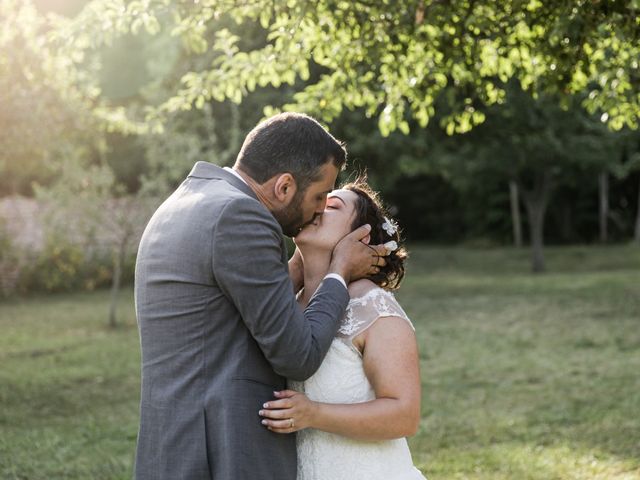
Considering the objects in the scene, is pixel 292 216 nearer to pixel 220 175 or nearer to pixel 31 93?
pixel 220 175

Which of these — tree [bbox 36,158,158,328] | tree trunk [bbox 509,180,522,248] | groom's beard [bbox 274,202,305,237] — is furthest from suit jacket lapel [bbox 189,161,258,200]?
tree trunk [bbox 509,180,522,248]

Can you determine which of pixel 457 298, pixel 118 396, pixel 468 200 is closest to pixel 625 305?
pixel 457 298

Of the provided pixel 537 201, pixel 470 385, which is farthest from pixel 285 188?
pixel 537 201

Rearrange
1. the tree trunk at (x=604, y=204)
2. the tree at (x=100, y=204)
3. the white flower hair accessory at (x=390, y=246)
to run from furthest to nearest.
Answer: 1. the tree trunk at (x=604, y=204)
2. the tree at (x=100, y=204)
3. the white flower hair accessory at (x=390, y=246)

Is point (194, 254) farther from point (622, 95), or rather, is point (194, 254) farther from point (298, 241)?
point (622, 95)

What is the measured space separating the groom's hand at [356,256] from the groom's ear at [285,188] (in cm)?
31

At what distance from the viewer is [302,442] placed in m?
3.24

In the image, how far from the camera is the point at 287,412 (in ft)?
9.35

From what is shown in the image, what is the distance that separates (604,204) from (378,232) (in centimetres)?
3146

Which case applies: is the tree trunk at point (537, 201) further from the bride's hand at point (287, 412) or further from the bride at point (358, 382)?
the bride's hand at point (287, 412)

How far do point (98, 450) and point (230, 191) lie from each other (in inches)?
217

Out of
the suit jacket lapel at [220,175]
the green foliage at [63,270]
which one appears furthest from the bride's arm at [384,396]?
the green foliage at [63,270]

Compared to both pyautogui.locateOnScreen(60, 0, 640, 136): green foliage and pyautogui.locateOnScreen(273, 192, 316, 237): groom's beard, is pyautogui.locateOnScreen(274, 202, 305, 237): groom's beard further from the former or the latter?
pyautogui.locateOnScreen(60, 0, 640, 136): green foliage

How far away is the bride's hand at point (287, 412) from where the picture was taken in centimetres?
283
